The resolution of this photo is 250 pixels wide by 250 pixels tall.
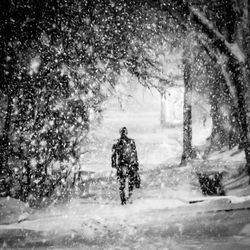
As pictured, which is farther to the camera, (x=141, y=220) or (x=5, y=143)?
(x=5, y=143)

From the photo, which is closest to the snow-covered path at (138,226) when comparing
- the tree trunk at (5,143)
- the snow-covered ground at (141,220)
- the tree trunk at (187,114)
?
the snow-covered ground at (141,220)

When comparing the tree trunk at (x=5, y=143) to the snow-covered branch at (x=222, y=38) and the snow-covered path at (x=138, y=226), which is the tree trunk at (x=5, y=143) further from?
the snow-covered branch at (x=222, y=38)

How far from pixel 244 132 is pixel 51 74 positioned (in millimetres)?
5403

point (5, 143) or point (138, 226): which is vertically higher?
point (5, 143)

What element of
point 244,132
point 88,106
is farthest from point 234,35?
point 88,106

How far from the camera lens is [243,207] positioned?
848cm

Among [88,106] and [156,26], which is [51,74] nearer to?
[88,106]

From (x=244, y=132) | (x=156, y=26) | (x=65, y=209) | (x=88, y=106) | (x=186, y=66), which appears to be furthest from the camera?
(x=186, y=66)

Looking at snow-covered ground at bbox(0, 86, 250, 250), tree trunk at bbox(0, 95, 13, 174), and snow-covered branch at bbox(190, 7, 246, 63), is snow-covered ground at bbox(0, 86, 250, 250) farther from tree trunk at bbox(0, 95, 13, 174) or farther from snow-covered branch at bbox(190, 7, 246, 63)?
snow-covered branch at bbox(190, 7, 246, 63)

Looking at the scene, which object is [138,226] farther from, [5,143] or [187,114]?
[187,114]

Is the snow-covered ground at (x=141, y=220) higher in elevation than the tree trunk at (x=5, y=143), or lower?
lower

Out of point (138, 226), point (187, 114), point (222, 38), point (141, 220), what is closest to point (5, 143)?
point (141, 220)

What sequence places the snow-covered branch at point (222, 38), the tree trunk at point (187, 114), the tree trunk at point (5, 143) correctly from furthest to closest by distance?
the tree trunk at point (187, 114), the tree trunk at point (5, 143), the snow-covered branch at point (222, 38)

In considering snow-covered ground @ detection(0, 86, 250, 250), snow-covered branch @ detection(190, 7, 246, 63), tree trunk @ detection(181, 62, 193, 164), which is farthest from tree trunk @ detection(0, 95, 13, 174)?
tree trunk @ detection(181, 62, 193, 164)
